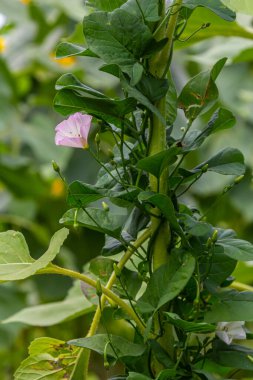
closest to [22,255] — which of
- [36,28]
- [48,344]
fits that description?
[48,344]

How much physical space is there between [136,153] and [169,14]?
0.08 metres

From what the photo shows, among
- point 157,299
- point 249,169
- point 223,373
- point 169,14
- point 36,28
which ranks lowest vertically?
point 249,169

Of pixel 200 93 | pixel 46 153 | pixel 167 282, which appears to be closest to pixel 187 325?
pixel 167 282

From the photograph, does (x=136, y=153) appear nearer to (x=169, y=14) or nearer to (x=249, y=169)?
(x=169, y=14)

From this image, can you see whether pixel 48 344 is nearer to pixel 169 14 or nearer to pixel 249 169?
pixel 169 14

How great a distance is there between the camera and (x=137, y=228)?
0.45 meters

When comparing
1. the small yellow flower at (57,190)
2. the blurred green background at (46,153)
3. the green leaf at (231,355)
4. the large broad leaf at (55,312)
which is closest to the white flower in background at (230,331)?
the green leaf at (231,355)

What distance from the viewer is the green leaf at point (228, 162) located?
1.45 feet

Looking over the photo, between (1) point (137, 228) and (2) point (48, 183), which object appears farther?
(2) point (48, 183)

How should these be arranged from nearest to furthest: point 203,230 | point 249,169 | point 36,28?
point 203,230, point 249,169, point 36,28

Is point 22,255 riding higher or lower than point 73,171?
higher

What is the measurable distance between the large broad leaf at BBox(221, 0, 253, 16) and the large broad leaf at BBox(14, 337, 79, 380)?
0.70 ft

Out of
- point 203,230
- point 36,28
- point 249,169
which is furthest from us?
point 36,28

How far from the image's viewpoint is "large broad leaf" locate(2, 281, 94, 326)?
27.1 inches
